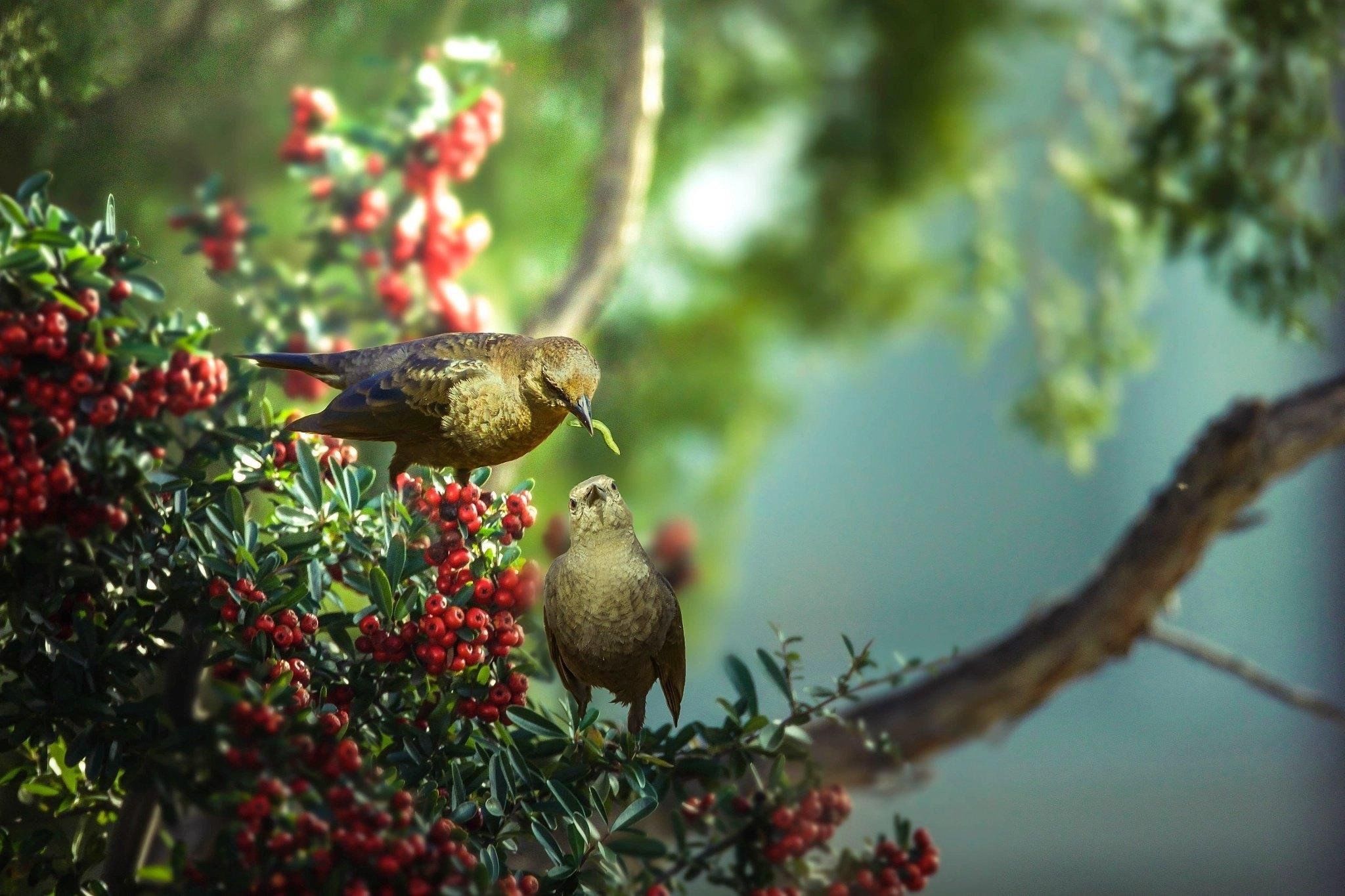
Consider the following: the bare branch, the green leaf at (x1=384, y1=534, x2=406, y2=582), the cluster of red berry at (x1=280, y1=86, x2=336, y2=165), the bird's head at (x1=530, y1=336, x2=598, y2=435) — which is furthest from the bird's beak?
the bare branch

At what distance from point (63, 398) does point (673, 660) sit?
28cm

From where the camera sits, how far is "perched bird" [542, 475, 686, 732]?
0.50 metres

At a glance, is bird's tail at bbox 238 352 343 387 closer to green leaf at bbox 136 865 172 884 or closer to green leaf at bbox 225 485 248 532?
green leaf at bbox 225 485 248 532

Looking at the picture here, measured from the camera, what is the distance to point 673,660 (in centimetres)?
54

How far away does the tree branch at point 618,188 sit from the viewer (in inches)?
41.9

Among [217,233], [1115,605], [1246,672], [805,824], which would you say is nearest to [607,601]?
[805,824]

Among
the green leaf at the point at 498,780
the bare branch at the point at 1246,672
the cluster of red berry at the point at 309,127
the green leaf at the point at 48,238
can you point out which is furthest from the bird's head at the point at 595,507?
the bare branch at the point at 1246,672

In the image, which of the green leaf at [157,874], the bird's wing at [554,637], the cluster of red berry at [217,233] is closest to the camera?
the green leaf at [157,874]

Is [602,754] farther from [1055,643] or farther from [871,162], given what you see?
[871,162]

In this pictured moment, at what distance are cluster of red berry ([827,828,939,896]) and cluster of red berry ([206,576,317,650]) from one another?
0.88ft

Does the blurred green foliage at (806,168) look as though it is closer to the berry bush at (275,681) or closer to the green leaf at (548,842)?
the berry bush at (275,681)

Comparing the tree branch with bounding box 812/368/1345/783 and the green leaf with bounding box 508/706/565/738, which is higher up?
the tree branch with bounding box 812/368/1345/783

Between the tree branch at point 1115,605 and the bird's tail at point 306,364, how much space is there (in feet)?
1.85

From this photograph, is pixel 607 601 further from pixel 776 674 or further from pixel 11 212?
pixel 11 212
